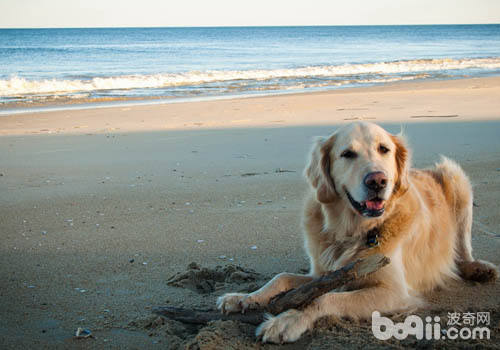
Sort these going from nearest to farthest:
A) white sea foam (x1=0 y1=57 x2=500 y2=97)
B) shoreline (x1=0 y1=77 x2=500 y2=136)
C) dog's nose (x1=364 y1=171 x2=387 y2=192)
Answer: dog's nose (x1=364 y1=171 x2=387 y2=192), shoreline (x1=0 y1=77 x2=500 y2=136), white sea foam (x1=0 y1=57 x2=500 y2=97)

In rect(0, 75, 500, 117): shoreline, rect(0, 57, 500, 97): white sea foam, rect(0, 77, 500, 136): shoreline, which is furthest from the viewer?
rect(0, 57, 500, 97): white sea foam

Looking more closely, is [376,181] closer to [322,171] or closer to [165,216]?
[322,171]

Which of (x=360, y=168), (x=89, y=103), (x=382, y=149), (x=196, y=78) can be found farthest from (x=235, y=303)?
(x=196, y=78)

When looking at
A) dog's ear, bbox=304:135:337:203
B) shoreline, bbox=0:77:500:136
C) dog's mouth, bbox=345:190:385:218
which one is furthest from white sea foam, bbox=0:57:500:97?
dog's mouth, bbox=345:190:385:218

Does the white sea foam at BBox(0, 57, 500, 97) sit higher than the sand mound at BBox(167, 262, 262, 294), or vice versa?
the white sea foam at BBox(0, 57, 500, 97)

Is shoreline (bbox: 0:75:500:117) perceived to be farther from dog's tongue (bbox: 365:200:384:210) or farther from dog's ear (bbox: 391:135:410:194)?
dog's tongue (bbox: 365:200:384:210)

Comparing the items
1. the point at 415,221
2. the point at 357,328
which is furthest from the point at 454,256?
the point at 357,328

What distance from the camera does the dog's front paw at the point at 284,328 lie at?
8.96 ft

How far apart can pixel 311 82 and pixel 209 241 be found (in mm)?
16914

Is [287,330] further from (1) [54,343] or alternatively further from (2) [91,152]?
(2) [91,152]

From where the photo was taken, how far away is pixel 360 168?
3.08 meters

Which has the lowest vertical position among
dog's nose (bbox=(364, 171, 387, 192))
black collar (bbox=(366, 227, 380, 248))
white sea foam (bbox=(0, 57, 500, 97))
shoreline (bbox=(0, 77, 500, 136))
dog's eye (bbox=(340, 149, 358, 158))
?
black collar (bbox=(366, 227, 380, 248))

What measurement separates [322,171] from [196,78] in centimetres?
1980

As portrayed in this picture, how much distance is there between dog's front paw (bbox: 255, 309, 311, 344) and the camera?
273cm
